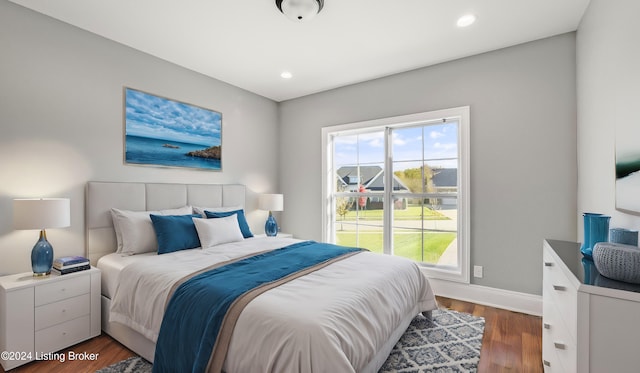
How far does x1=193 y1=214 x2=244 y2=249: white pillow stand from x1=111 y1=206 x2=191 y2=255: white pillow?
414 mm

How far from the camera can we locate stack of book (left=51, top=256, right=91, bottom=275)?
7.48 feet

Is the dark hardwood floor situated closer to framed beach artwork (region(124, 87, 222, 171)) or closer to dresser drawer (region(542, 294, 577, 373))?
dresser drawer (region(542, 294, 577, 373))

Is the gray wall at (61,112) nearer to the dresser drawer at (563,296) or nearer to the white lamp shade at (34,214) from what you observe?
the white lamp shade at (34,214)

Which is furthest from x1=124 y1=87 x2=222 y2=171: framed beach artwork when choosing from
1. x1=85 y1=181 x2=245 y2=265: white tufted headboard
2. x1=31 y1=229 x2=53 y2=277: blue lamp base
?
x1=31 y1=229 x2=53 y2=277: blue lamp base

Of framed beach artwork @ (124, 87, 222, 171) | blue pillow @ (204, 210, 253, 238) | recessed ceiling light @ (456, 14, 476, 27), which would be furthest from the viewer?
blue pillow @ (204, 210, 253, 238)

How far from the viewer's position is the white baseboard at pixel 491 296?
112 inches

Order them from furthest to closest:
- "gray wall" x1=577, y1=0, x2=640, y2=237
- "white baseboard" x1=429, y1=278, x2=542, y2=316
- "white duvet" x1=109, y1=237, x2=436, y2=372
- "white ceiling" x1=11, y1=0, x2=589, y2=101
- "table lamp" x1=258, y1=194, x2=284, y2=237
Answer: "table lamp" x1=258, y1=194, x2=284, y2=237 < "white baseboard" x1=429, y1=278, x2=542, y2=316 < "white ceiling" x1=11, y1=0, x2=589, y2=101 < "gray wall" x1=577, y1=0, x2=640, y2=237 < "white duvet" x1=109, y1=237, x2=436, y2=372

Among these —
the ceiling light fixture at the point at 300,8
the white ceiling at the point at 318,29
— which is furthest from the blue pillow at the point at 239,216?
the ceiling light fixture at the point at 300,8

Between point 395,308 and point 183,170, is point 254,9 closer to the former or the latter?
point 183,170

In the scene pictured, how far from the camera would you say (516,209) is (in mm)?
2943

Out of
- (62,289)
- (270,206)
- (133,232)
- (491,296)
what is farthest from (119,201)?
(491,296)

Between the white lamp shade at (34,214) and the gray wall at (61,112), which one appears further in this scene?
the gray wall at (61,112)

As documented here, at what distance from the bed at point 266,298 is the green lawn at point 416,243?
101 cm

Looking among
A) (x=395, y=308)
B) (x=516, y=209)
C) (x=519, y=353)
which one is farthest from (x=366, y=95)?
(x=519, y=353)
